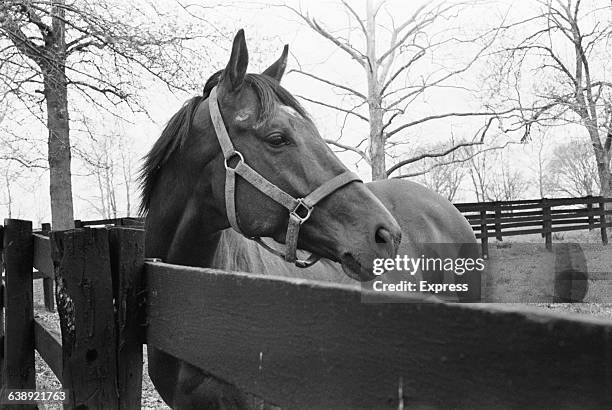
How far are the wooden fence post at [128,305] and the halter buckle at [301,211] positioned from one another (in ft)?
2.66

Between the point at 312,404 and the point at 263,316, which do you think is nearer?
the point at 312,404

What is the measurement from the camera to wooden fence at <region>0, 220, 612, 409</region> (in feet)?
2.26

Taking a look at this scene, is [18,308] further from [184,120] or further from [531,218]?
[531,218]

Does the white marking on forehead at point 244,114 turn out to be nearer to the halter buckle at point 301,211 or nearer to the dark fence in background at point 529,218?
the halter buckle at point 301,211

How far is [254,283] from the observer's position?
1133mm

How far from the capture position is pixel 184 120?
2871 millimetres

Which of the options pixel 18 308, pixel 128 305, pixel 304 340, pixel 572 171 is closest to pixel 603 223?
pixel 18 308

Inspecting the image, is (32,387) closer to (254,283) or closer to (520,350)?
(254,283)

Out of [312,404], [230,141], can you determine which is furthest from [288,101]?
[312,404]

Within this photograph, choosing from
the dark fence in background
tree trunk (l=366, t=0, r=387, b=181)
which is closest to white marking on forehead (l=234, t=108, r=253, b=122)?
the dark fence in background

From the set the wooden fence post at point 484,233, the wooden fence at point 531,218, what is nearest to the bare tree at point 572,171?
the wooden fence at point 531,218

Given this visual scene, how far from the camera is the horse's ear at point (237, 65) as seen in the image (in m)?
2.65

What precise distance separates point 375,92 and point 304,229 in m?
13.1

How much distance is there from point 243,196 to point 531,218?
13.2m
